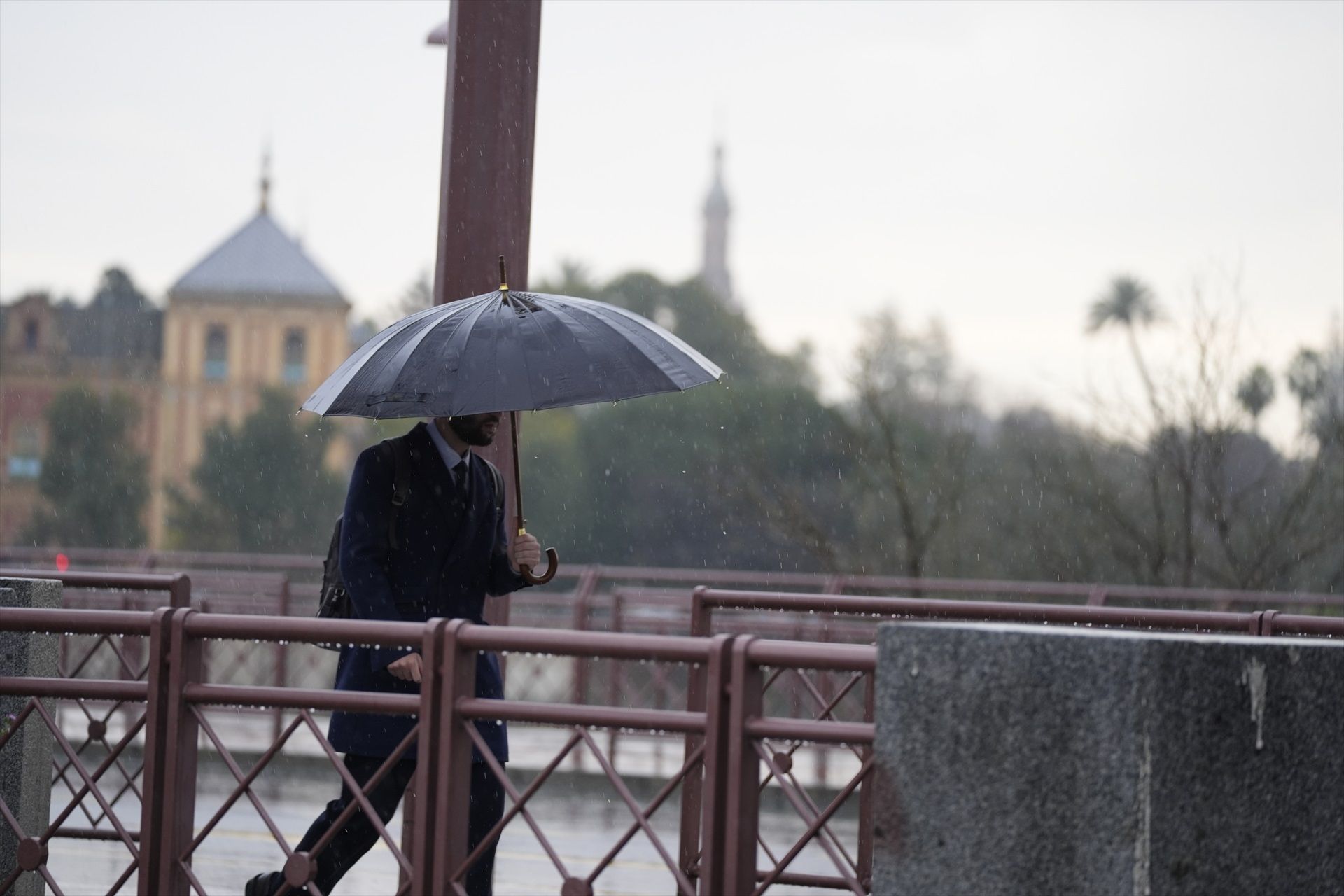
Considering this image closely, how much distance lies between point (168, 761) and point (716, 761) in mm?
1427

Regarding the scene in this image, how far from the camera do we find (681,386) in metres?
4.74

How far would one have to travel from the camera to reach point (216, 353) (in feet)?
253

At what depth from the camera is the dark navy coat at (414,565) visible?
447 cm

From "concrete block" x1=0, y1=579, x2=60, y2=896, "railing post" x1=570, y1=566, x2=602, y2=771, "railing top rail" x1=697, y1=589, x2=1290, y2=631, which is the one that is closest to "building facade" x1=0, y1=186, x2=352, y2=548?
"railing post" x1=570, y1=566, x2=602, y2=771

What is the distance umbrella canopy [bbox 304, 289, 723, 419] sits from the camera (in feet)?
14.7

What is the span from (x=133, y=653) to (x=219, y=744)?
32.0ft

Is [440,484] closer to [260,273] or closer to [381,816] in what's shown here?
[381,816]

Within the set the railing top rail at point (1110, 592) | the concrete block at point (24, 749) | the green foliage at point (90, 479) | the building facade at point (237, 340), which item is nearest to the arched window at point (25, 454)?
the green foliage at point (90, 479)

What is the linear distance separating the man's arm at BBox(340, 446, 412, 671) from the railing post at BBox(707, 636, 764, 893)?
112 cm

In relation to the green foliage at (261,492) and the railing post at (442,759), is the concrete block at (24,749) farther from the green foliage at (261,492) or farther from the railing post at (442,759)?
the green foliage at (261,492)

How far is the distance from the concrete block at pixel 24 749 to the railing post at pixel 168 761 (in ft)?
2.01

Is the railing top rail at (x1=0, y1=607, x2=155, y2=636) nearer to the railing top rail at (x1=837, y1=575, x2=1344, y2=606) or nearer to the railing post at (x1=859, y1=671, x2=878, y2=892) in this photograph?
the railing post at (x1=859, y1=671, x2=878, y2=892)

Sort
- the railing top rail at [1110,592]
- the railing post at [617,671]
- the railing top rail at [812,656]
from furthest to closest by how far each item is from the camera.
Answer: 1. the railing post at [617,671]
2. the railing top rail at [1110,592]
3. the railing top rail at [812,656]

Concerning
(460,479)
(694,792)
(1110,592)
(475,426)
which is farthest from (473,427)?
(1110,592)
